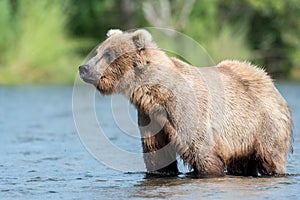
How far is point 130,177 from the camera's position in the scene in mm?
9406

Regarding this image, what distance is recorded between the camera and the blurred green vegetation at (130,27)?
29.8 meters

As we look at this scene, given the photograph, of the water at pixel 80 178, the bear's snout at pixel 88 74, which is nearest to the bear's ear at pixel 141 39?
the bear's snout at pixel 88 74

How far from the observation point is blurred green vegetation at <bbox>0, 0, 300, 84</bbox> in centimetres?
2984

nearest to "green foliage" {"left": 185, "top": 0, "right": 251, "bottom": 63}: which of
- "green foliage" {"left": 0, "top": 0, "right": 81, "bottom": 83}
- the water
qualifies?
"green foliage" {"left": 0, "top": 0, "right": 81, "bottom": 83}

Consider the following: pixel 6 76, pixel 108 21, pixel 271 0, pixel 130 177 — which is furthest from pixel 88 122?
pixel 108 21

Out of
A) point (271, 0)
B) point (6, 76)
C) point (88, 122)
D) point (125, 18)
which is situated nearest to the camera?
point (88, 122)

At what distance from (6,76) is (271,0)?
1016cm

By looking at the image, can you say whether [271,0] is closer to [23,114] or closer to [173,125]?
[23,114]

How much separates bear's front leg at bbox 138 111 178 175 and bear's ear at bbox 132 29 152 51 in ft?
2.07

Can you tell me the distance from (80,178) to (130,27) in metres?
25.6

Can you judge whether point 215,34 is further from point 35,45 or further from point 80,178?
point 80,178

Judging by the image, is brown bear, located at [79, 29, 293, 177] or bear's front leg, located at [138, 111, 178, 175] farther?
bear's front leg, located at [138, 111, 178, 175]

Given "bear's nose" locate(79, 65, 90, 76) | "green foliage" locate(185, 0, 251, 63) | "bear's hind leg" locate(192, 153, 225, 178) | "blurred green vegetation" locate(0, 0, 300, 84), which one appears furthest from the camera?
"green foliage" locate(185, 0, 251, 63)

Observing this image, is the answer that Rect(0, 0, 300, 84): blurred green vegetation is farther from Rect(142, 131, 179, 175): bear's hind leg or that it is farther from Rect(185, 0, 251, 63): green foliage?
Rect(142, 131, 179, 175): bear's hind leg
